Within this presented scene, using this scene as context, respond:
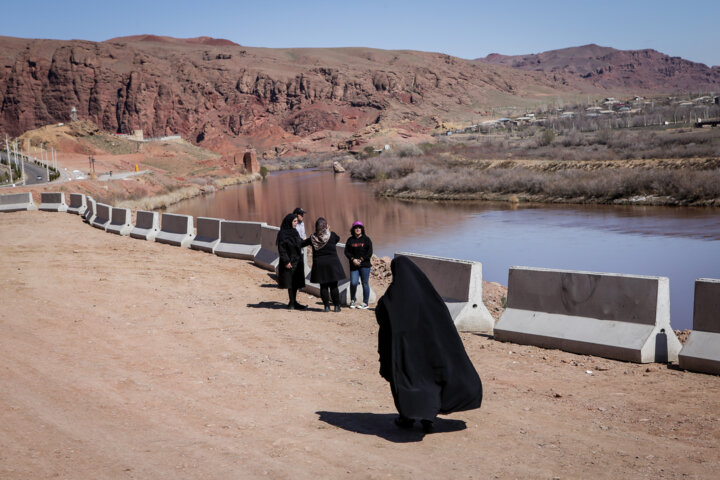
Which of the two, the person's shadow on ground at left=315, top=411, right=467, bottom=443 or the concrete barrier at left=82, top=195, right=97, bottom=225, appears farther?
the concrete barrier at left=82, top=195, right=97, bottom=225

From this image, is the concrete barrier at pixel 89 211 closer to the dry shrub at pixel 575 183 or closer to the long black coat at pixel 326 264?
the long black coat at pixel 326 264

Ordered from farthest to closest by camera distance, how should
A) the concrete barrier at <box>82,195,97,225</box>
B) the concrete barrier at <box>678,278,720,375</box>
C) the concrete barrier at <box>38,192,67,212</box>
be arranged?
the concrete barrier at <box>38,192,67,212</box>
the concrete barrier at <box>82,195,97,225</box>
the concrete barrier at <box>678,278,720,375</box>

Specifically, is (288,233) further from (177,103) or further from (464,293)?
(177,103)

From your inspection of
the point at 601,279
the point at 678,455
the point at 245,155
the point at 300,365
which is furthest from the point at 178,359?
the point at 245,155

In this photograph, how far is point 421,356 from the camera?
5984 mm

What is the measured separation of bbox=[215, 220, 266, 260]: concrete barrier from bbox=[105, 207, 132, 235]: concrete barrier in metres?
6.09

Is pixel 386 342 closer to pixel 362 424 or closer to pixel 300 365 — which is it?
pixel 362 424

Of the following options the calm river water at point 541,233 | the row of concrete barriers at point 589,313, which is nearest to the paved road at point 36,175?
the calm river water at point 541,233

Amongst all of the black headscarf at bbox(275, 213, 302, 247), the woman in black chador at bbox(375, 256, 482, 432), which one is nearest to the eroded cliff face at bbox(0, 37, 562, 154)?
the black headscarf at bbox(275, 213, 302, 247)

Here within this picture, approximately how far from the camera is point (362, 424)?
22.1 ft

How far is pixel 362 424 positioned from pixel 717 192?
39.4m

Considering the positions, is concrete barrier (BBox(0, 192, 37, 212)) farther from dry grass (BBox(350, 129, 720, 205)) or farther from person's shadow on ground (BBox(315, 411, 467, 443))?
dry grass (BBox(350, 129, 720, 205))

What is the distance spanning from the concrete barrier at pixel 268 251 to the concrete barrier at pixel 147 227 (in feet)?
19.6

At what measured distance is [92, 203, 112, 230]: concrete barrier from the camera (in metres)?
25.9
